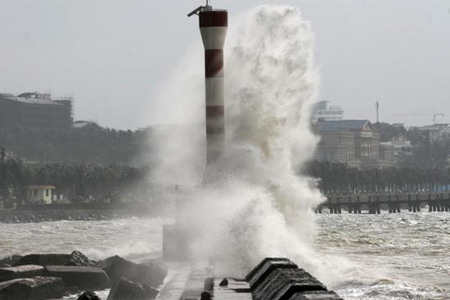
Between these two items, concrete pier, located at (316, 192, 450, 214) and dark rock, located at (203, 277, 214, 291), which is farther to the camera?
concrete pier, located at (316, 192, 450, 214)

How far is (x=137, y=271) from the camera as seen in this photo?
30.4 meters

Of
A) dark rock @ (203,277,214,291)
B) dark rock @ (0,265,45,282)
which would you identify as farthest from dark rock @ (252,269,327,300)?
dark rock @ (0,265,45,282)

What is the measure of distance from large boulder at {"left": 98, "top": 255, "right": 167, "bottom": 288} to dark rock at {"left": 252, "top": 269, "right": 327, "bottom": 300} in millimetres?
10202

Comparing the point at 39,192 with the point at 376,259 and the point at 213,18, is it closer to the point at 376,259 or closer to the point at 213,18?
the point at 376,259

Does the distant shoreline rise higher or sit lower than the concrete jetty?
lower

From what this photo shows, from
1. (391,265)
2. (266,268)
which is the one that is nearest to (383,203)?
(391,265)

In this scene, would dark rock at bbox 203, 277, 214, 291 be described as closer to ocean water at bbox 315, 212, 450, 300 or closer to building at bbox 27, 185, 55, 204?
ocean water at bbox 315, 212, 450, 300

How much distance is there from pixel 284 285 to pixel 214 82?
878 inches

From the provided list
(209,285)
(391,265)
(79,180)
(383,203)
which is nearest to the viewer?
(209,285)

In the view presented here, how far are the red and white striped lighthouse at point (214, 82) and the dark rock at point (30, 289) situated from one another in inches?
475

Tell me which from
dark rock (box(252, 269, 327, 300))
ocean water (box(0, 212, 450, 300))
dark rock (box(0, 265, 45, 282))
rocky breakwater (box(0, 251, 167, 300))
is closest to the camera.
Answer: dark rock (box(252, 269, 327, 300))

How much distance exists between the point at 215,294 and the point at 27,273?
34.1 ft

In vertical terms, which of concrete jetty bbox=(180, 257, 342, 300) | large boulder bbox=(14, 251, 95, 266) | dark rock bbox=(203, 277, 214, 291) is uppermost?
concrete jetty bbox=(180, 257, 342, 300)

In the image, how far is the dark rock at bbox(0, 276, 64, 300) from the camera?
26172 mm
